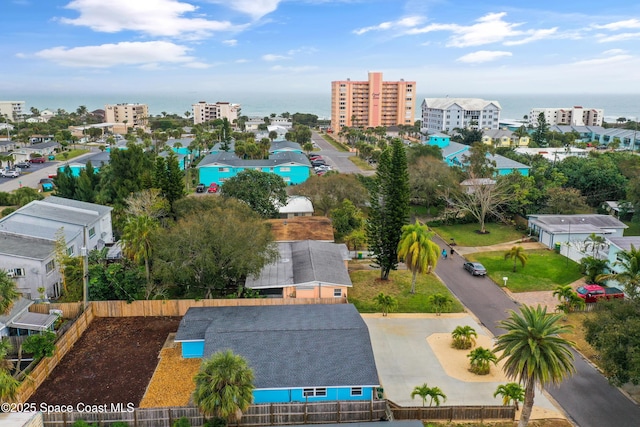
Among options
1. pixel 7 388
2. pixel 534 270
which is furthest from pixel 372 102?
pixel 7 388

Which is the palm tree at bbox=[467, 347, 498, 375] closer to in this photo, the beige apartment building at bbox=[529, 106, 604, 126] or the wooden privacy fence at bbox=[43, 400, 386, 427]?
the wooden privacy fence at bbox=[43, 400, 386, 427]

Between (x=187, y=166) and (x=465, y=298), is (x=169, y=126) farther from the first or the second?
(x=465, y=298)

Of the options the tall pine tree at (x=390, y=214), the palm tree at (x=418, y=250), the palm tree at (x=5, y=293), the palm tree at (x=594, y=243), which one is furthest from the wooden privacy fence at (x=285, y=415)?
the palm tree at (x=594, y=243)

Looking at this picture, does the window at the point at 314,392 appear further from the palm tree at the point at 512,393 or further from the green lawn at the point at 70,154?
the green lawn at the point at 70,154

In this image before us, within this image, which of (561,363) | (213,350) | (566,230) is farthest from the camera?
(566,230)

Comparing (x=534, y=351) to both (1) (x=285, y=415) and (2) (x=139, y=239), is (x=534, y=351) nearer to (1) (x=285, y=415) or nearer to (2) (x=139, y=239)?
(1) (x=285, y=415)

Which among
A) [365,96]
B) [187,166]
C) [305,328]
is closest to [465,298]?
[305,328]
